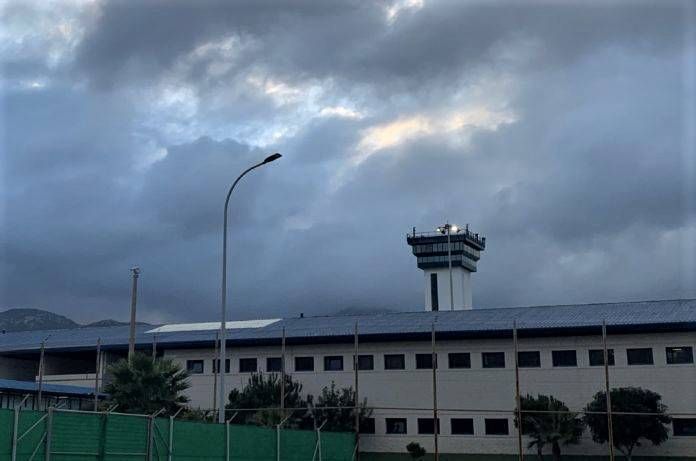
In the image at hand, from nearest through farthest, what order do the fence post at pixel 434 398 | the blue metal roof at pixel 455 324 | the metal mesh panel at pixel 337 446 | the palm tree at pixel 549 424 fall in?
the metal mesh panel at pixel 337 446, the palm tree at pixel 549 424, the fence post at pixel 434 398, the blue metal roof at pixel 455 324

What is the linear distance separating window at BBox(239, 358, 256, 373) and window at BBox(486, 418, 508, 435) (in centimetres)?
1778

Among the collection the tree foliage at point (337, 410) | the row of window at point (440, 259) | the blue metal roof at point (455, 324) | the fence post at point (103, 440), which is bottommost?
the fence post at point (103, 440)

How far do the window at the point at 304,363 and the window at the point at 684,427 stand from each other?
2470 centimetres

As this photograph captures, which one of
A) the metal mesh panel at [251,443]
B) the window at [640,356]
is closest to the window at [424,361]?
the window at [640,356]

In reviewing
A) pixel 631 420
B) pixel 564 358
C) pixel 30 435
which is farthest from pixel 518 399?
pixel 30 435

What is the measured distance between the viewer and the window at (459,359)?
2359 inches

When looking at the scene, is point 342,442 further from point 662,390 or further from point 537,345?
point 662,390

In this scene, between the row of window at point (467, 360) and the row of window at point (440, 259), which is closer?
the row of window at point (467, 360)

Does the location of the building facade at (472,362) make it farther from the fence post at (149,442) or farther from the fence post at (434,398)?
the fence post at (149,442)

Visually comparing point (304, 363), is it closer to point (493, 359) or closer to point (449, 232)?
point (493, 359)

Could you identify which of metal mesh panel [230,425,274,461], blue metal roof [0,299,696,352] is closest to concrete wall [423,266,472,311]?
blue metal roof [0,299,696,352]

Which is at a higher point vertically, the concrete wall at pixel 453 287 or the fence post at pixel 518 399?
the concrete wall at pixel 453 287

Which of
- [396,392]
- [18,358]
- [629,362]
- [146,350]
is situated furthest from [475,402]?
[18,358]

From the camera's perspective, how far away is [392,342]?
203 ft
